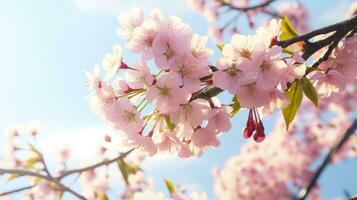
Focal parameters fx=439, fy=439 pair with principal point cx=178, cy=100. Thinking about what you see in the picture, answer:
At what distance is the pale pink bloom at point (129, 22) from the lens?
4.44 feet

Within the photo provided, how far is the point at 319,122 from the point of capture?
432 inches

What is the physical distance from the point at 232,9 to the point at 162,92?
3.79 m

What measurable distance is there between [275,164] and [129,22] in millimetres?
11685

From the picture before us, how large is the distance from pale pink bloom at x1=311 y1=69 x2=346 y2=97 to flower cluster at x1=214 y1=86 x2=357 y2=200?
1048 cm

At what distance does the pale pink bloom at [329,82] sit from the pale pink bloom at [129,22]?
23.1 inches

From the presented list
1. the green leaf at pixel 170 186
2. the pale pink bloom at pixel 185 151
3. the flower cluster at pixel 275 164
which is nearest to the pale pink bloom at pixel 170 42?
the pale pink bloom at pixel 185 151

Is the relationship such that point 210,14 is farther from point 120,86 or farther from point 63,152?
point 120,86

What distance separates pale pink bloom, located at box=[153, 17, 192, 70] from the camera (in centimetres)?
120

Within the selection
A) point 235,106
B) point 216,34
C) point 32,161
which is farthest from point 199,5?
point 235,106

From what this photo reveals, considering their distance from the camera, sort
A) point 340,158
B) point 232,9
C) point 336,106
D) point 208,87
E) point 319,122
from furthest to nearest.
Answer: point 340,158
point 336,106
point 319,122
point 232,9
point 208,87

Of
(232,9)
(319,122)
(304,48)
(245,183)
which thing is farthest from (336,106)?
(304,48)

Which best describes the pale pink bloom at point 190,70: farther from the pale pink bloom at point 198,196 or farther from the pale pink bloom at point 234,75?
the pale pink bloom at point 198,196

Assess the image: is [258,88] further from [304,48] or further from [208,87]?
[304,48]

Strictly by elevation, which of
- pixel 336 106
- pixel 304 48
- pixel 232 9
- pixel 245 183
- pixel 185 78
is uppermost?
pixel 185 78
